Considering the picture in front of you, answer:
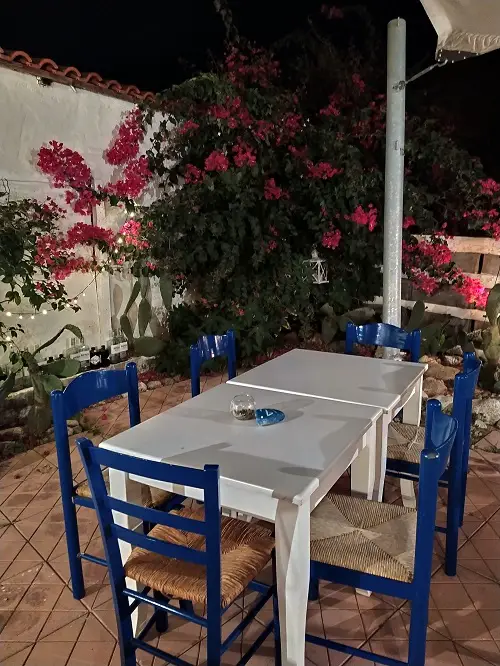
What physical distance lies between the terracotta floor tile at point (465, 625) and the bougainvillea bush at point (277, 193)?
10.7 feet

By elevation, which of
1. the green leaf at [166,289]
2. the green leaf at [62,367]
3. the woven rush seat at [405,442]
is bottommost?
the woven rush seat at [405,442]

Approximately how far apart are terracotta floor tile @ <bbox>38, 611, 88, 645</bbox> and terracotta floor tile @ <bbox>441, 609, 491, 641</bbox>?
1433 mm

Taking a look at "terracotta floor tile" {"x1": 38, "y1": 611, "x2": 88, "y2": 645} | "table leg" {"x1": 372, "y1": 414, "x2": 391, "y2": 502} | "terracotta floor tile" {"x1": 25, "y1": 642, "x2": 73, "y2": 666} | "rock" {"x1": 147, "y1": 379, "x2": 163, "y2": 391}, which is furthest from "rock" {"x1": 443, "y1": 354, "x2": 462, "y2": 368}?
"terracotta floor tile" {"x1": 25, "y1": 642, "x2": 73, "y2": 666}

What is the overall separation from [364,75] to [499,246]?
2274mm

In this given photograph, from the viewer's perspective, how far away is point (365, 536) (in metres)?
1.80

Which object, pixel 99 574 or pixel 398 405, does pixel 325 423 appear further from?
pixel 99 574

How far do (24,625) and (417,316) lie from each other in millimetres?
4158

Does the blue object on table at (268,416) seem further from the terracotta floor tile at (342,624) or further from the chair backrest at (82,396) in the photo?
the terracotta floor tile at (342,624)

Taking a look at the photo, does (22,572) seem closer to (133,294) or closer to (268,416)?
(268,416)

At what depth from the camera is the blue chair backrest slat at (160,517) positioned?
4.56 feet

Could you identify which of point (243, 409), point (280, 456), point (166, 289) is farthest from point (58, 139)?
point (280, 456)

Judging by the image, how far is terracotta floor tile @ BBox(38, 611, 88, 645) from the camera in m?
2.03

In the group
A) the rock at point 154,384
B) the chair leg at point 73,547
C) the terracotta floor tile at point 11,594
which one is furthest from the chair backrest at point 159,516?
the rock at point 154,384

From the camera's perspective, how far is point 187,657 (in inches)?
75.8
